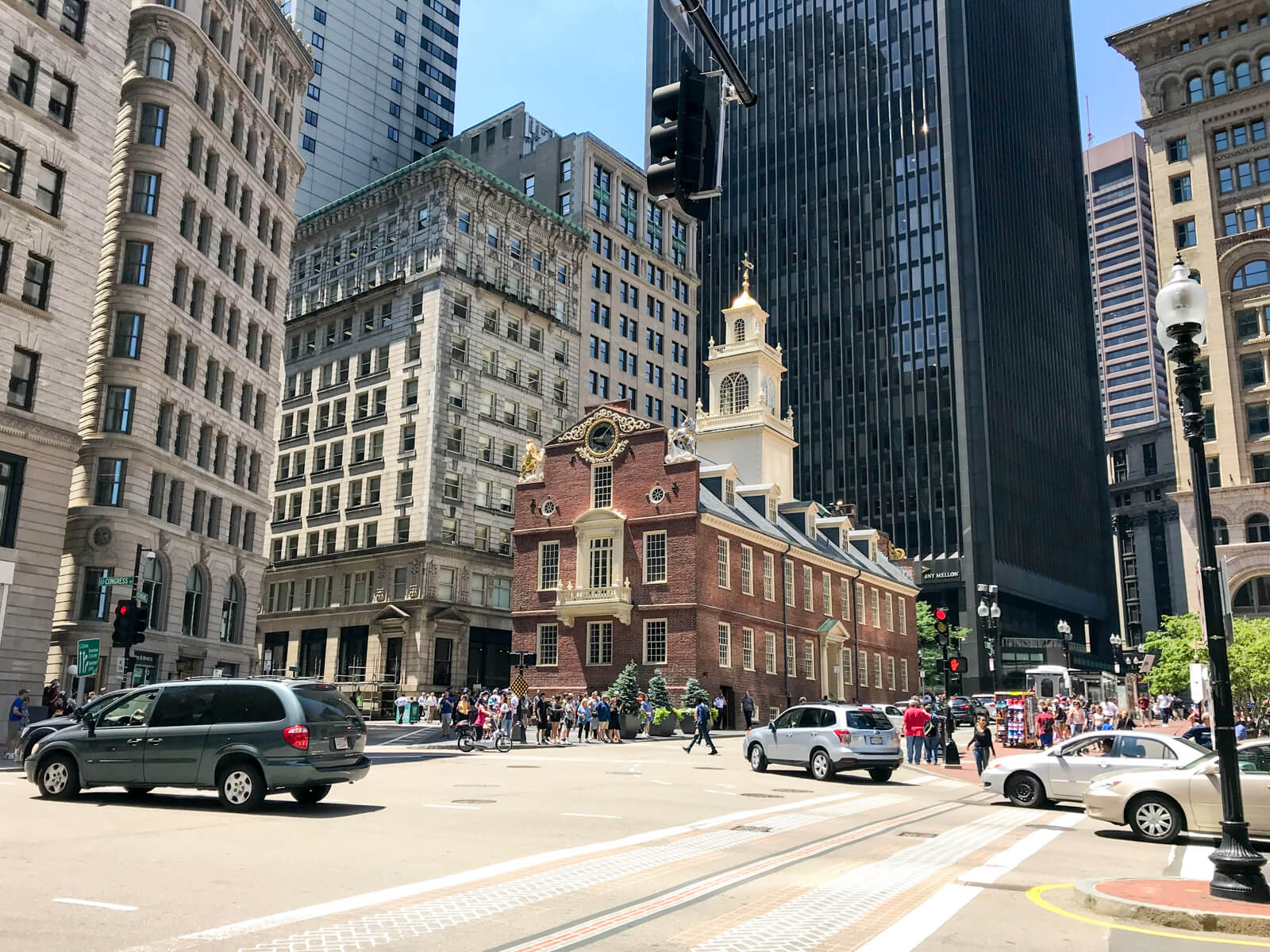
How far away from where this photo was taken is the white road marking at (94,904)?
847 centimetres

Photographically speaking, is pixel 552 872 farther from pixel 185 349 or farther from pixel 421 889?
pixel 185 349

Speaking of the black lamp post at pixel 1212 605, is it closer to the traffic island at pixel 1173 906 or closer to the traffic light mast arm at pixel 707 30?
the traffic island at pixel 1173 906

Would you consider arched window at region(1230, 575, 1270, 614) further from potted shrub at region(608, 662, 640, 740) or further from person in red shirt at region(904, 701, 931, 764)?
person in red shirt at region(904, 701, 931, 764)

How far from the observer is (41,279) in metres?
33.1

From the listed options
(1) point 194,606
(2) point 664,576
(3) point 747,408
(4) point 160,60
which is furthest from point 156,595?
(3) point 747,408

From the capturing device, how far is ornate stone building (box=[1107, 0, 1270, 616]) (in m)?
64.6

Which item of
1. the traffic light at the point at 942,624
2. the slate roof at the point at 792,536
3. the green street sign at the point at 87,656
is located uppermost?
the slate roof at the point at 792,536

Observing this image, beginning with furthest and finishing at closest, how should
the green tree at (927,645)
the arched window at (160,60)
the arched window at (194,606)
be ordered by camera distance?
1. the green tree at (927,645)
2. the arched window at (194,606)
3. the arched window at (160,60)

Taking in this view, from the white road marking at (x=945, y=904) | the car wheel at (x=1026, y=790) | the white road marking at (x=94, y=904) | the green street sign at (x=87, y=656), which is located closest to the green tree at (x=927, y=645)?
the car wheel at (x=1026, y=790)

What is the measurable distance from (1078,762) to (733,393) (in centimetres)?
4795

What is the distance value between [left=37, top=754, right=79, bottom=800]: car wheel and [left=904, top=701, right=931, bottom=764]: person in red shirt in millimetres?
21518

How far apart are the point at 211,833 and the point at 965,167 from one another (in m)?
115

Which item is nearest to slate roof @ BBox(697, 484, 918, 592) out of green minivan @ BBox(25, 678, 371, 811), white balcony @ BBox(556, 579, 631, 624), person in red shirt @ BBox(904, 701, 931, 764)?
white balcony @ BBox(556, 579, 631, 624)

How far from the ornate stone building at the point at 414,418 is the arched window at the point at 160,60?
2346 cm
